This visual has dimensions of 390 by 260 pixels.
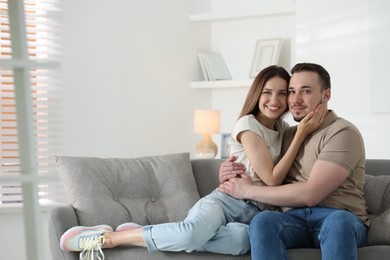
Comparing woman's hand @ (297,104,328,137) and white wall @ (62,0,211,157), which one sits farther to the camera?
white wall @ (62,0,211,157)

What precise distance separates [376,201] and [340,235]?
60 centimetres

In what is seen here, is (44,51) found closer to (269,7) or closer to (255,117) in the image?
(269,7)

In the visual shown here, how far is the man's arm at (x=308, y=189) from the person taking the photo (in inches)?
118

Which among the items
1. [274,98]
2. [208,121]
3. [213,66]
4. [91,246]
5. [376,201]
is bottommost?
[91,246]

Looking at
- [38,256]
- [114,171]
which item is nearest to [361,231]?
[114,171]

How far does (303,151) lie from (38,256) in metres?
2.61

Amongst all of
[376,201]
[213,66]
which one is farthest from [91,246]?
[213,66]

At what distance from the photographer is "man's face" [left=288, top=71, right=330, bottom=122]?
3.19 m

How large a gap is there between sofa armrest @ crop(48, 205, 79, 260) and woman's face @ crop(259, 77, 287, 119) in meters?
1.06

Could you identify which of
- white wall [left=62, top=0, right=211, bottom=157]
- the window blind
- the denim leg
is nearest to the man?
the denim leg

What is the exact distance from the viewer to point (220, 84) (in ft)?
18.9

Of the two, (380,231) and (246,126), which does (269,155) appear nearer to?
(246,126)

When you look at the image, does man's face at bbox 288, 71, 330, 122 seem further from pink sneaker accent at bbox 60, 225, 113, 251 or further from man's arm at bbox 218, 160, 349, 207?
pink sneaker accent at bbox 60, 225, 113, 251

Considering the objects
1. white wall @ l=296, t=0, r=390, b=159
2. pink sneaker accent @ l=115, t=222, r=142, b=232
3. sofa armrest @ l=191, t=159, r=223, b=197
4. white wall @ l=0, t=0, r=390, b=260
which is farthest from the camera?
white wall @ l=0, t=0, r=390, b=260
